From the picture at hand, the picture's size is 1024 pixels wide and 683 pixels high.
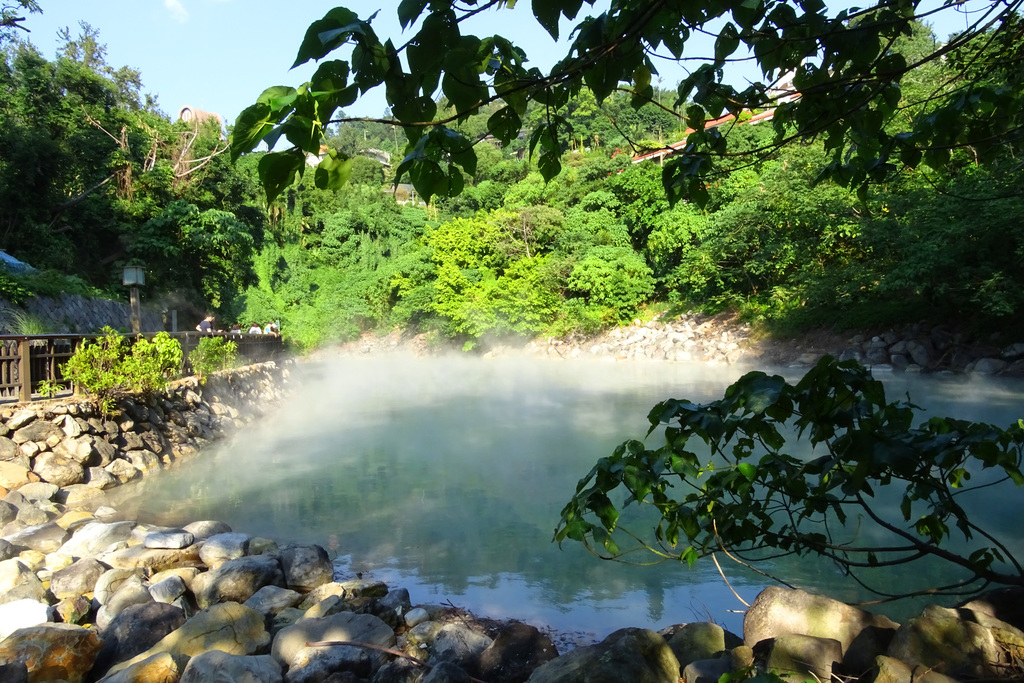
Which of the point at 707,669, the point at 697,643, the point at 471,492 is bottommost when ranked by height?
the point at 471,492

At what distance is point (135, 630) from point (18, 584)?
1109 millimetres

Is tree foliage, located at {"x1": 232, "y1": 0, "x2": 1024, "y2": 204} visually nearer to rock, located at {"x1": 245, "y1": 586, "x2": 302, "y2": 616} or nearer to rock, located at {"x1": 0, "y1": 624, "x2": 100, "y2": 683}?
rock, located at {"x1": 0, "y1": 624, "x2": 100, "y2": 683}

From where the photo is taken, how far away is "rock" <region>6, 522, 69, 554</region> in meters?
5.47

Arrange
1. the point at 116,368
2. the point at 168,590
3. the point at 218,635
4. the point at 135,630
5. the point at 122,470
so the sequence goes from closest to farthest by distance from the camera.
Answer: the point at 218,635 → the point at 135,630 → the point at 168,590 → the point at 122,470 → the point at 116,368

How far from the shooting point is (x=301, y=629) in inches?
146

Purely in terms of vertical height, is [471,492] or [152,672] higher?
[152,672]

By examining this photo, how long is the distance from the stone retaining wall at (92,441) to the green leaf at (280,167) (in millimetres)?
6272

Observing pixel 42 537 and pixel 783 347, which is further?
pixel 783 347

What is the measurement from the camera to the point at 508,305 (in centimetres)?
2552

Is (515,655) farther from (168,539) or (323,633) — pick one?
(168,539)

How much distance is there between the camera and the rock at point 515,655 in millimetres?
3365

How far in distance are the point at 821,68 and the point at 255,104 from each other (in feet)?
5.97

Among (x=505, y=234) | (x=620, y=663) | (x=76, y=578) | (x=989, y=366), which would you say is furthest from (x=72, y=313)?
(x=989, y=366)

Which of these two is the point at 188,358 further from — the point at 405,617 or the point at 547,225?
the point at 547,225
